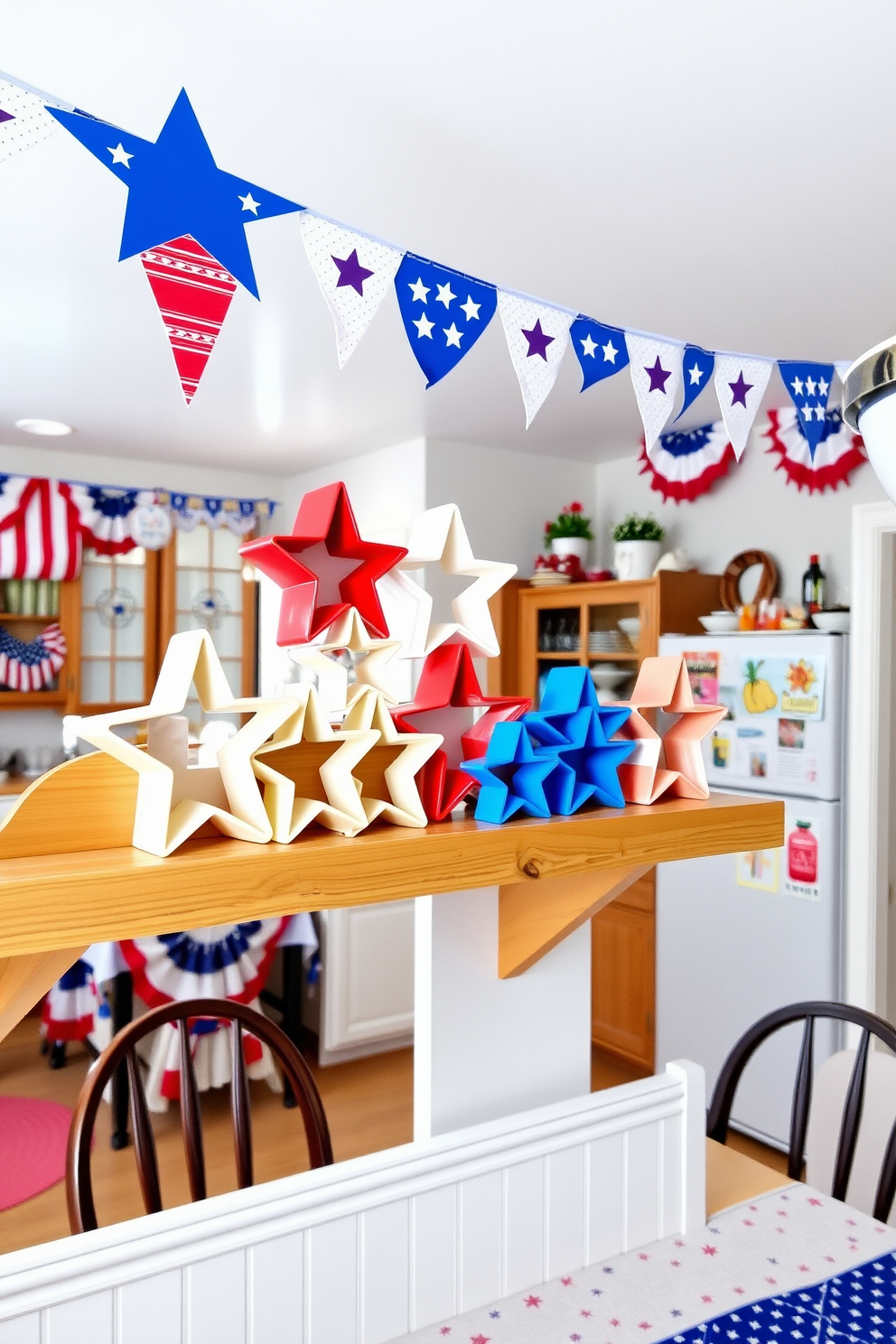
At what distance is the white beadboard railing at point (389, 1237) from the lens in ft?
3.24

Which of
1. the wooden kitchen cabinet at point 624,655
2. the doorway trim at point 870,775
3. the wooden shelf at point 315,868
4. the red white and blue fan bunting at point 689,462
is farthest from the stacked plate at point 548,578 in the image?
the wooden shelf at point 315,868

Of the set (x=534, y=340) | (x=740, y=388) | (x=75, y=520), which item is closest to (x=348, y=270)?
(x=534, y=340)

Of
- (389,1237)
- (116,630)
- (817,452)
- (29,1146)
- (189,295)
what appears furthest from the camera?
(116,630)

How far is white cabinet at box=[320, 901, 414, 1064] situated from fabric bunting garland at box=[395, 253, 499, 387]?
92.8 inches

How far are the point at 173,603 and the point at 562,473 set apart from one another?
191 cm

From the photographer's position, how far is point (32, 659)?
4.36 metres

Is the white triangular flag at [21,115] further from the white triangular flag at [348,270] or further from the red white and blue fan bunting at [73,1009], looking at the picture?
the red white and blue fan bunting at [73,1009]

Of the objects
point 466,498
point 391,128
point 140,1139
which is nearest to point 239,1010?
point 140,1139

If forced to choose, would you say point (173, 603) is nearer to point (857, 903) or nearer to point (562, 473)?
point (562, 473)

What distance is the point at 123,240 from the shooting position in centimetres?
125

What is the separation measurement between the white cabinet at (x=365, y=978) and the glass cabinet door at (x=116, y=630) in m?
1.59

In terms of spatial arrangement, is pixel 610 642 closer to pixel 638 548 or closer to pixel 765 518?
pixel 638 548

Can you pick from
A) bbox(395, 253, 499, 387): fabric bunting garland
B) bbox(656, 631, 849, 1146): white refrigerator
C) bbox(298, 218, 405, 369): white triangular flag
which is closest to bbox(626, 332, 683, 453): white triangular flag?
bbox(395, 253, 499, 387): fabric bunting garland

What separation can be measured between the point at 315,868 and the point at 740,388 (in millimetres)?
1642
